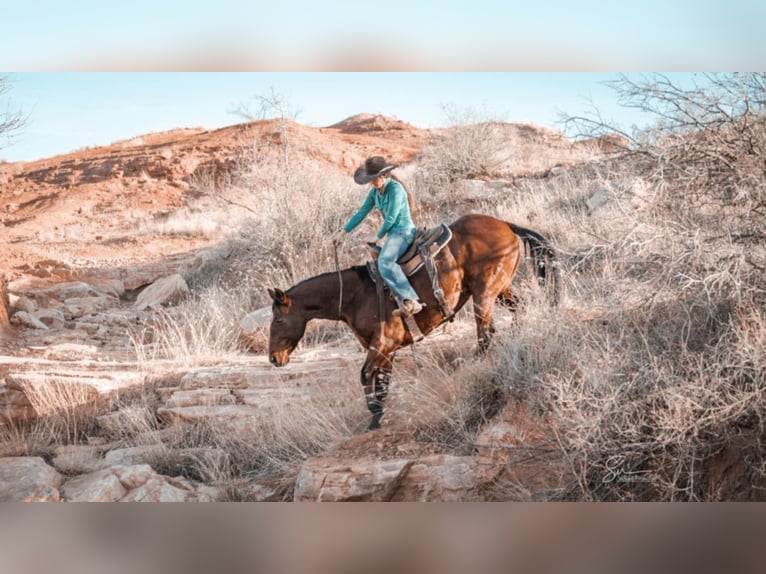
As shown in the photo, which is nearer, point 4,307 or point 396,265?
point 396,265

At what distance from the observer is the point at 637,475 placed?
5480mm

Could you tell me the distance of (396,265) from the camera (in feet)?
19.4

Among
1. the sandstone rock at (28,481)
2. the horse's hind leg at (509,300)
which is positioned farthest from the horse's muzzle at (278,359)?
the sandstone rock at (28,481)

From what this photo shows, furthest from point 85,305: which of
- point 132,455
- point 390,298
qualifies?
point 390,298

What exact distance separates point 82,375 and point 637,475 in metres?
4.62

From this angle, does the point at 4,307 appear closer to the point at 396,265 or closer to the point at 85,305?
the point at 85,305

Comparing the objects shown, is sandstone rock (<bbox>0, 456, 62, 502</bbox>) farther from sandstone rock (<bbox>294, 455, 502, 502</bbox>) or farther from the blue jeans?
the blue jeans

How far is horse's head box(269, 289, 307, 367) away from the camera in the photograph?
20.0ft

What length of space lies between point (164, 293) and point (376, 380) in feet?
11.0

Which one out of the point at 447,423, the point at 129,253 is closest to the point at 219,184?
the point at 129,253

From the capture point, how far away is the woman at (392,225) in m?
5.88

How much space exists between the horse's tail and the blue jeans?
990 mm

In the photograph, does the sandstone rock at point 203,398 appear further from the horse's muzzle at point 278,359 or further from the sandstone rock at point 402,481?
the sandstone rock at point 402,481

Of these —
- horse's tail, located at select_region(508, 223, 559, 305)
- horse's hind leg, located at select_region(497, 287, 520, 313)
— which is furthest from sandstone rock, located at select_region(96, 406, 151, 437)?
horse's tail, located at select_region(508, 223, 559, 305)
